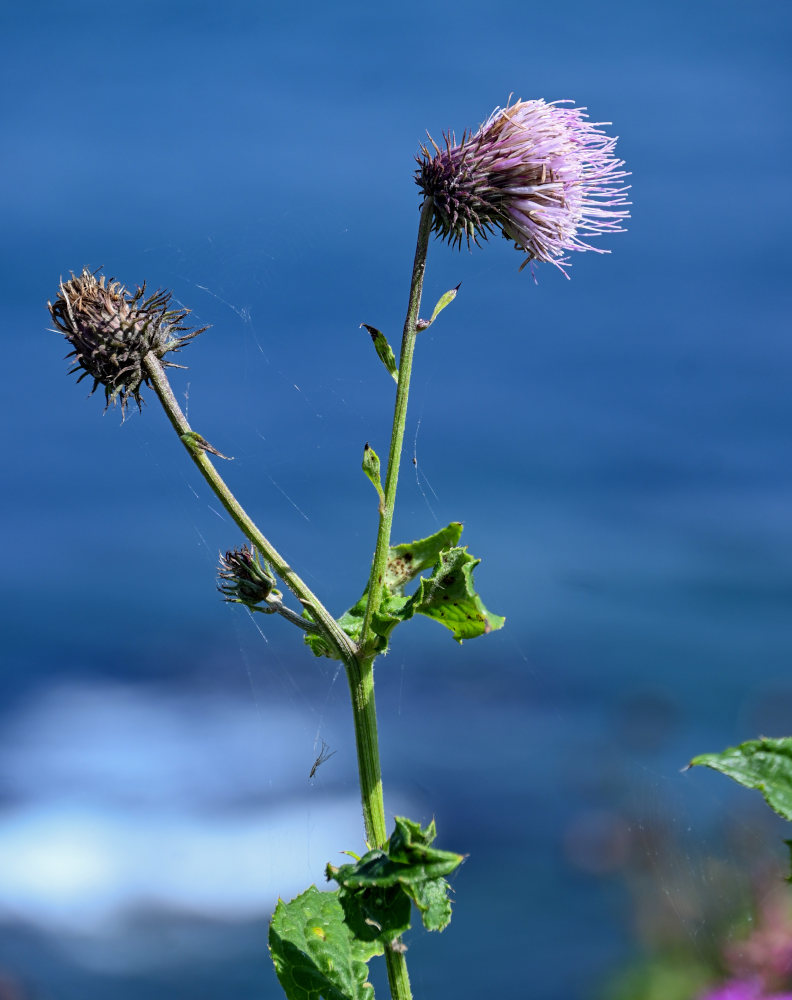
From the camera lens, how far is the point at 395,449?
2.31 metres

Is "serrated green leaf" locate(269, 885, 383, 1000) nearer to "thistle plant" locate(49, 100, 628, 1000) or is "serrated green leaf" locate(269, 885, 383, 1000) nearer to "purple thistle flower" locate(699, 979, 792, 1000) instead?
"thistle plant" locate(49, 100, 628, 1000)

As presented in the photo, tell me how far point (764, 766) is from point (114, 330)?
1814 mm

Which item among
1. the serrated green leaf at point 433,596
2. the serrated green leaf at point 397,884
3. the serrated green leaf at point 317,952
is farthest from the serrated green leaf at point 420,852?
the serrated green leaf at point 317,952

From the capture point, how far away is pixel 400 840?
6.29 feet

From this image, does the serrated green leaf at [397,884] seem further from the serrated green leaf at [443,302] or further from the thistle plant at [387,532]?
the serrated green leaf at [443,302]

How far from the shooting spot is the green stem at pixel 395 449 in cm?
229

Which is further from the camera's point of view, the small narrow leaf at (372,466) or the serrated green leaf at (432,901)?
the small narrow leaf at (372,466)

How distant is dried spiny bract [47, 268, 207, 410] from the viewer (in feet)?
7.95

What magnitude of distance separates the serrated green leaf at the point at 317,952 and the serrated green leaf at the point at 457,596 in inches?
34.3

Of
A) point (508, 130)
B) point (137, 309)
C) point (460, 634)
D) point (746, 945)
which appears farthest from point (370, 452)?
point (746, 945)

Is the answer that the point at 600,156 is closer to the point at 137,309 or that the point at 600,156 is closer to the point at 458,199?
the point at 458,199

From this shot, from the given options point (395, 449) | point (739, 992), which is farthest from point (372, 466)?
point (739, 992)

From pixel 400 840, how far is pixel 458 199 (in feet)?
5.51

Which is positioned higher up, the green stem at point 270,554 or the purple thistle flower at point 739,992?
the green stem at point 270,554
